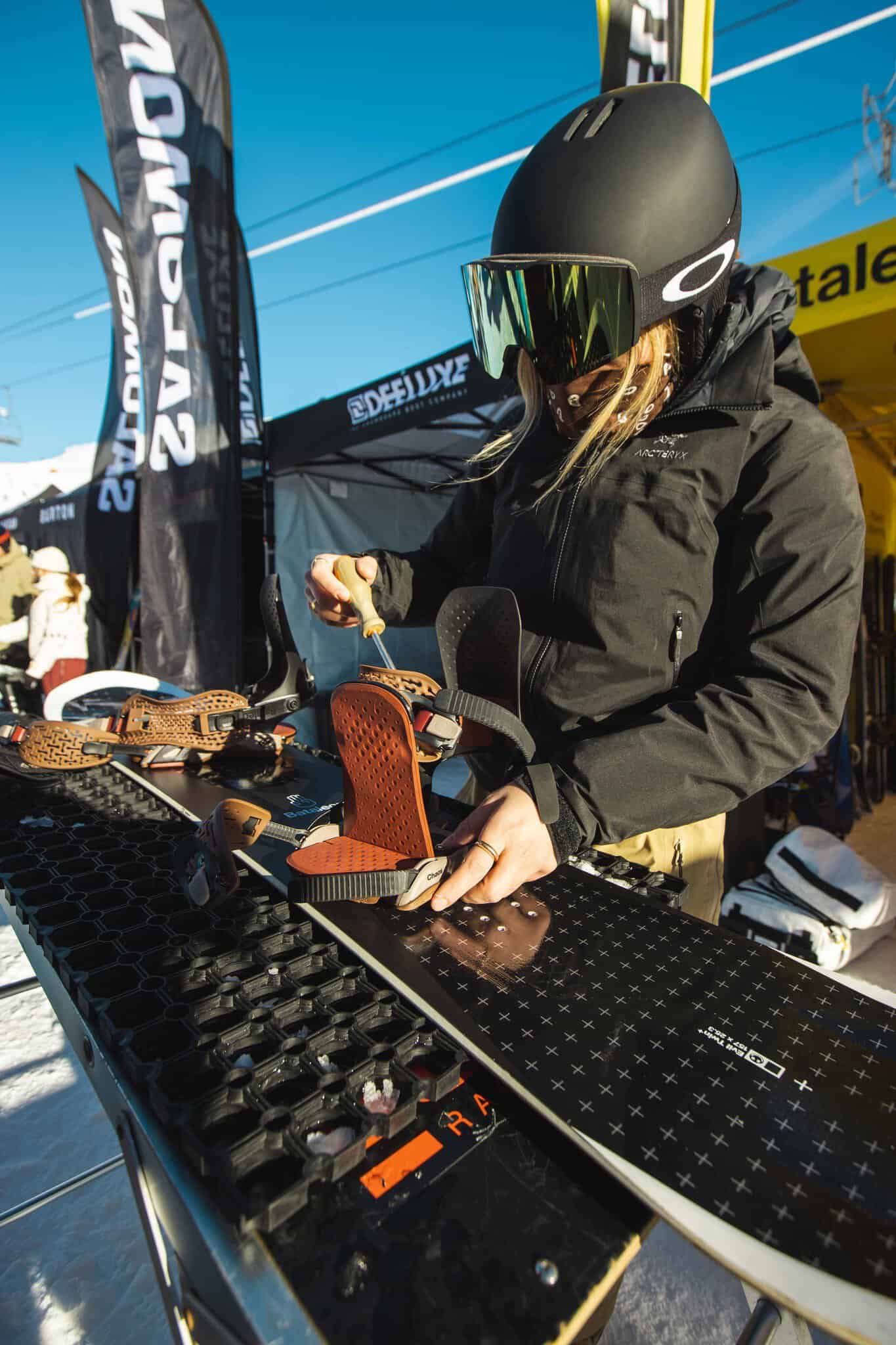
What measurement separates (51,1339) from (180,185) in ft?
21.6

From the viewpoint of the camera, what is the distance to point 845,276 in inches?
111

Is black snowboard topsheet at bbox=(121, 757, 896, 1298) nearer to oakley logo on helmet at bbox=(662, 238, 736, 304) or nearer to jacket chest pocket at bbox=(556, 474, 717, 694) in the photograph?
jacket chest pocket at bbox=(556, 474, 717, 694)

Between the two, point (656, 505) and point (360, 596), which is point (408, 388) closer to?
point (360, 596)

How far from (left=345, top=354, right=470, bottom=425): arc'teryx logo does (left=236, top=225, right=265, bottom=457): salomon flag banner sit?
47.7 inches

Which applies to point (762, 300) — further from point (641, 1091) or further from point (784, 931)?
point (784, 931)

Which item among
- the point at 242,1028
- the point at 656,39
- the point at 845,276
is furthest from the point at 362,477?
the point at 242,1028

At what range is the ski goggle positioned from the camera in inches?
37.8

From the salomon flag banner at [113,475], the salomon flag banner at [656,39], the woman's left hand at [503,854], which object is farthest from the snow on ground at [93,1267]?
the salomon flag banner at [113,475]

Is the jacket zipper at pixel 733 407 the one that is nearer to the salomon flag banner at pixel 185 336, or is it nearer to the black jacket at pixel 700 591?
the black jacket at pixel 700 591

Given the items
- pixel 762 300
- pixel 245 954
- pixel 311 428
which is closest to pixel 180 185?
pixel 311 428

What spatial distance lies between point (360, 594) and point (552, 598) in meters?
0.42

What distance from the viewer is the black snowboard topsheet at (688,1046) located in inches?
21.1

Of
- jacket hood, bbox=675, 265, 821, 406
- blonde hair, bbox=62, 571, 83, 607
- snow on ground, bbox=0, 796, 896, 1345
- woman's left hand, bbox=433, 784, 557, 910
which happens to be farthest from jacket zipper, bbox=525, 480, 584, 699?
blonde hair, bbox=62, 571, 83, 607

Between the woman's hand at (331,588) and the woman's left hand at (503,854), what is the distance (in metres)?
0.66
